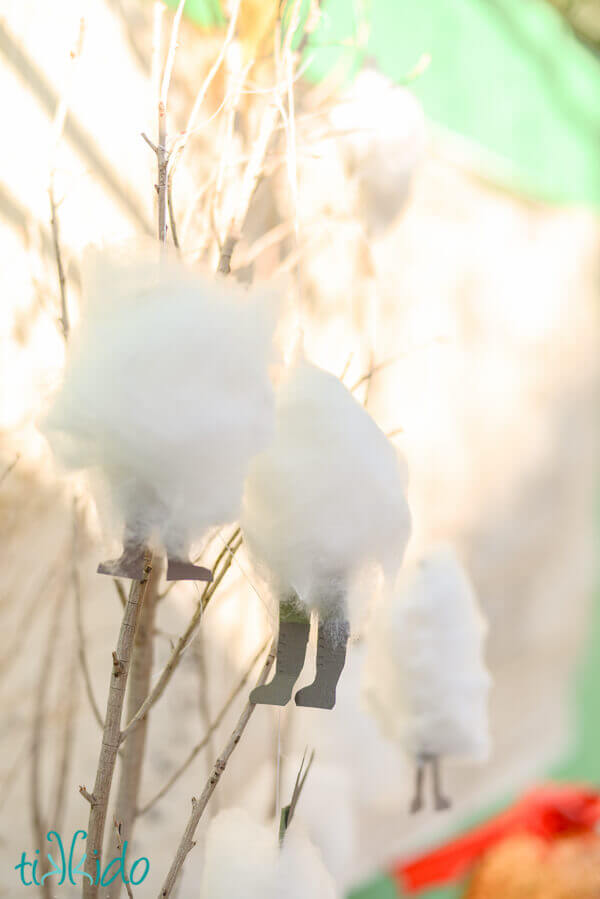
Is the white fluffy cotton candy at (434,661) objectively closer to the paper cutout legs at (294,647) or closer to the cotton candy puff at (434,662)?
the cotton candy puff at (434,662)

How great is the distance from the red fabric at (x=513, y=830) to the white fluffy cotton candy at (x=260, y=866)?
2.63 ft

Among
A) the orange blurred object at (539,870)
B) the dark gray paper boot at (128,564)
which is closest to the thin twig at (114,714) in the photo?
the dark gray paper boot at (128,564)

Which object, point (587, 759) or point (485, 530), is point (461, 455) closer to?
point (485, 530)

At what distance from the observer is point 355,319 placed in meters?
1.17

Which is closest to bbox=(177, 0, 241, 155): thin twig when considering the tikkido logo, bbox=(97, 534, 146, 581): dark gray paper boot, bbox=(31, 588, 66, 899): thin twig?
bbox=(97, 534, 146, 581): dark gray paper boot

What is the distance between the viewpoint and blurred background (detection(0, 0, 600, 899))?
2.19 feet

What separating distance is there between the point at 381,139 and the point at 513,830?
3.50ft

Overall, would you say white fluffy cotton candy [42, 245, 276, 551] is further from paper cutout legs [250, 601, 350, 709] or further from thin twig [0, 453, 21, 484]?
thin twig [0, 453, 21, 484]

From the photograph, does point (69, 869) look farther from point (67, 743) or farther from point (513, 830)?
point (513, 830)

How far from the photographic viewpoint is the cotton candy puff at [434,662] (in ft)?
2.65

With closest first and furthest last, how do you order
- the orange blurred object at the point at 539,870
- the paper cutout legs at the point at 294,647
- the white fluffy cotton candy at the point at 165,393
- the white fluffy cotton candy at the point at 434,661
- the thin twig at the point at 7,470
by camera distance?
the white fluffy cotton candy at the point at 165,393, the paper cutout legs at the point at 294,647, the thin twig at the point at 7,470, the white fluffy cotton candy at the point at 434,661, the orange blurred object at the point at 539,870

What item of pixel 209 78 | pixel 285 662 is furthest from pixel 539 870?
pixel 209 78

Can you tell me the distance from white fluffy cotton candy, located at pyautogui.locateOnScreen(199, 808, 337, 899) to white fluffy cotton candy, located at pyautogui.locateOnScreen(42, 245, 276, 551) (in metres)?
0.27

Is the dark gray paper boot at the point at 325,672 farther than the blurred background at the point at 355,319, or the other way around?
the blurred background at the point at 355,319
